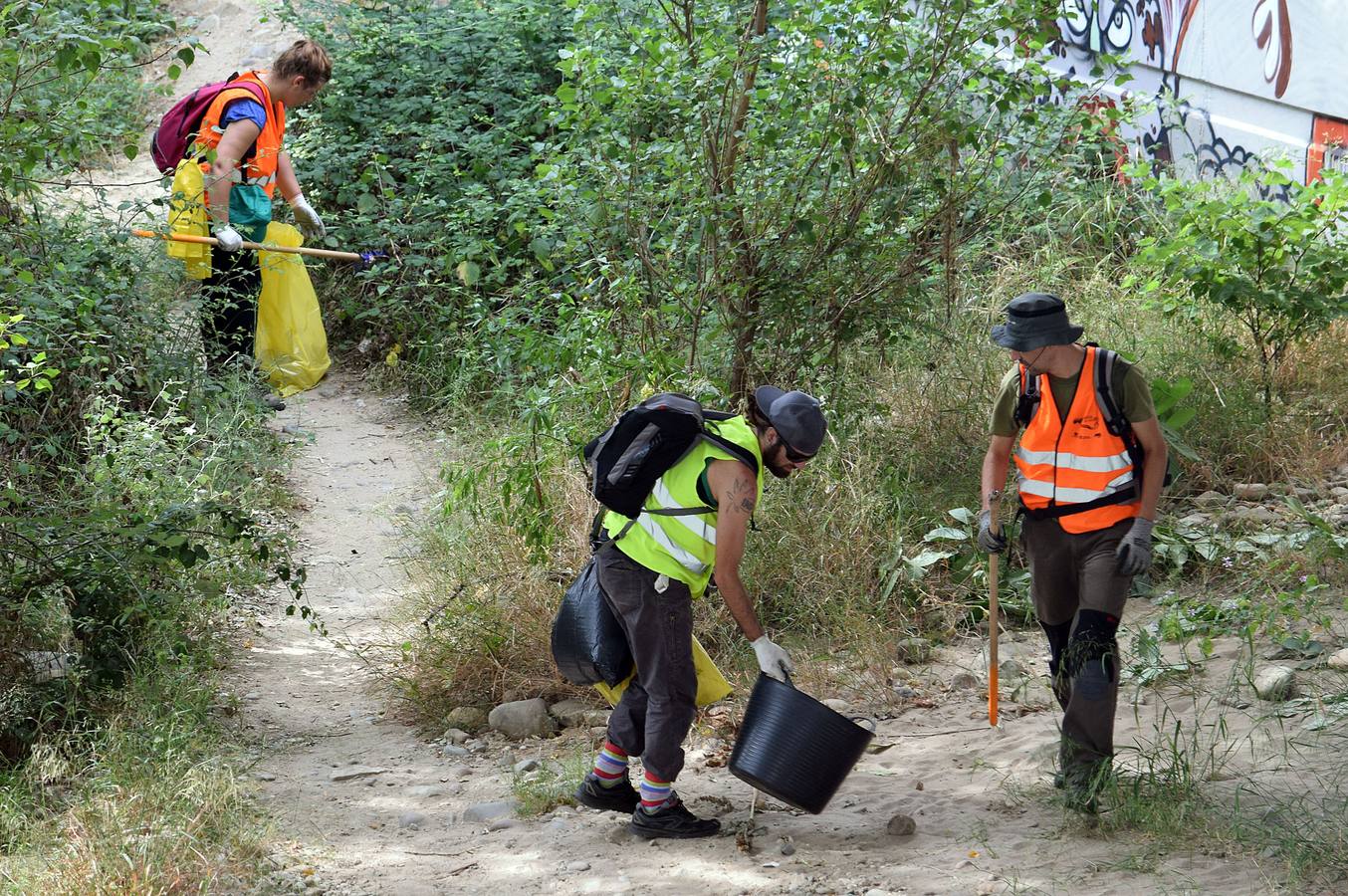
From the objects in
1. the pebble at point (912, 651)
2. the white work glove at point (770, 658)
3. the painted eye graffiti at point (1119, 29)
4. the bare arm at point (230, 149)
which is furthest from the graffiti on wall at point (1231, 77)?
the white work glove at point (770, 658)

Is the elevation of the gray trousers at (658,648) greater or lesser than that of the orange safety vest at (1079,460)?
lesser

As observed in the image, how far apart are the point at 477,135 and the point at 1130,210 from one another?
4467mm

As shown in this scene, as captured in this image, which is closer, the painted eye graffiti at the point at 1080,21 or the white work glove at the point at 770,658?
the white work glove at the point at 770,658

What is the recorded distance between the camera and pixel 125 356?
21.1 ft

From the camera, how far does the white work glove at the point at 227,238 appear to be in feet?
21.2

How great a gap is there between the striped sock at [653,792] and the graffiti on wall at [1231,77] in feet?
16.3

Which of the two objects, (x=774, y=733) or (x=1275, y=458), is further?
(x=1275, y=458)

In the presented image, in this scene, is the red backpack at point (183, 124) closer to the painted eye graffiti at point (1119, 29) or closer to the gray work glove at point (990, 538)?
the gray work glove at point (990, 538)

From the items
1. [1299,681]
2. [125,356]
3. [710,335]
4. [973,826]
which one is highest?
[710,335]

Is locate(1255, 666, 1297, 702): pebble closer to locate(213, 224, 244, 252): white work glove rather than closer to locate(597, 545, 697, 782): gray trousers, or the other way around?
locate(597, 545, 697, 782): gray trousers

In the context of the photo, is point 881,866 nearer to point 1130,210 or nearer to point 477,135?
point 1130,210

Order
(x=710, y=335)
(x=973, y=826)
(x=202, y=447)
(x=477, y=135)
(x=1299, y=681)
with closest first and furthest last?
1. (x=973, y=826)
2. (x=1299, y=681)
3. (x=710, y=335)
4. (x=202, y=447)
5. (x=477, y=135)

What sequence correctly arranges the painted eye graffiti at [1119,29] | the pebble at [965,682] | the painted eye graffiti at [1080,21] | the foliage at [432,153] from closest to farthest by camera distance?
the pebble at [965,682], the foliage at [432,153], the painted eye graffiti at [1119,29], the painted eye graffiti at [1080,21]

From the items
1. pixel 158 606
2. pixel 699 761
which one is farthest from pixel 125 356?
pixel 699 761
